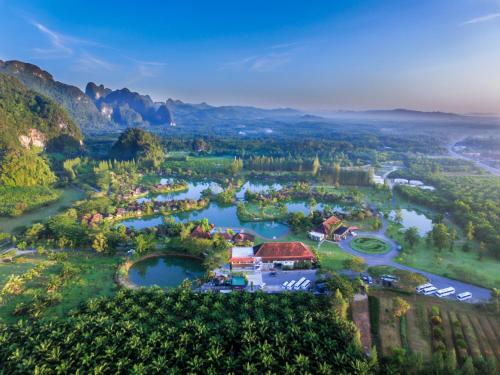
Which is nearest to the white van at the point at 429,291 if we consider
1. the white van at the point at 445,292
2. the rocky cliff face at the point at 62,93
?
the white van at the point at 445,292

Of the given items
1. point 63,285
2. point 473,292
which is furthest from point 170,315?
point 473,292

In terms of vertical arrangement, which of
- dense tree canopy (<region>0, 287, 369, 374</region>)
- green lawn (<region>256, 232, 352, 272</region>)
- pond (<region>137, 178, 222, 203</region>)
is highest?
dense tree canopy (<region>0, 287, 369, 374</region>)

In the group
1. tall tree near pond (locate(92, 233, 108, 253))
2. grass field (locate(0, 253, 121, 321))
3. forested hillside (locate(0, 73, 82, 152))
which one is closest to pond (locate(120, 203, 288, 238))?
tall tree near pond (locate(92, 233, 108, 253))

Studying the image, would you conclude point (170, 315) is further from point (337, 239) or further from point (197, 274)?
point (337, 239)

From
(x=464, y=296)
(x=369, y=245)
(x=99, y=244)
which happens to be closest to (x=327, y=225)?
(x=369, y=245)

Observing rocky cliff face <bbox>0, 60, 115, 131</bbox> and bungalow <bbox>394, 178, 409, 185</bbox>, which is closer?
bungalow <bbox>394, 178, 409, 185</bbox>

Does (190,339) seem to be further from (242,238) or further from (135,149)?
(135,149)

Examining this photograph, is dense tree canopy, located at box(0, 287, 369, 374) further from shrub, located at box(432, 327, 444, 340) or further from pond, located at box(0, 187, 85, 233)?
pond, located at box(0, 187, 85, 233)

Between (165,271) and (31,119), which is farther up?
(31,119)
